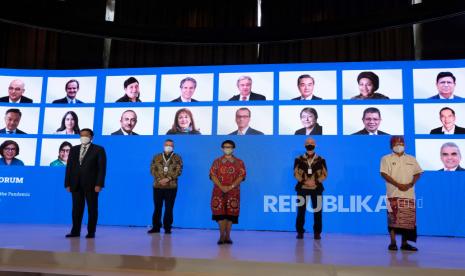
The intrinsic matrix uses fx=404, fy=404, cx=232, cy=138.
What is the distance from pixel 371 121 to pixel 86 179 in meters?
4.16

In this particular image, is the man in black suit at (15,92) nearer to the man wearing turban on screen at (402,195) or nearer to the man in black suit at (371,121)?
the man in black suit at (371,121)

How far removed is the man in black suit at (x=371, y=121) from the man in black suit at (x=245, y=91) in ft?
5.52

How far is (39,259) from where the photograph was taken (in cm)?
367

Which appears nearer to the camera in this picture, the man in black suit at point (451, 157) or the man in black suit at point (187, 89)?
the man in black suit at point (451, 157)

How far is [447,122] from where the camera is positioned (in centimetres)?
599

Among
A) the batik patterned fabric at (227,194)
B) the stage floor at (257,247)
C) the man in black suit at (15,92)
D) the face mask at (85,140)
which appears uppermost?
the man in black suit at (15,92)

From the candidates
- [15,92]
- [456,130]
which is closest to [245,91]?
[456,130]

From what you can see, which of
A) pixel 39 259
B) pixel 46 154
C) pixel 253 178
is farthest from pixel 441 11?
pixel 46 154

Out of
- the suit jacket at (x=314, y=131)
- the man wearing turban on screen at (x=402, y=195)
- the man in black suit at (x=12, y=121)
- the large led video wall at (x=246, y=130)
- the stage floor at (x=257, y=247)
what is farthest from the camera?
the man in black suit at (x=12, y=121)

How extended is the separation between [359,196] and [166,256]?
3533 millimetres

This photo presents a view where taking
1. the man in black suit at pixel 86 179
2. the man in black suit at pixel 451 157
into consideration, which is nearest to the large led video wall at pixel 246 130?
the man in black suit at pixel 451 157

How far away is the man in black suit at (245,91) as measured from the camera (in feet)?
21.5

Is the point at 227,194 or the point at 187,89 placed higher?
the point at 187,89

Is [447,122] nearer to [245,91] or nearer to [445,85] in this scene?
[445,85]
